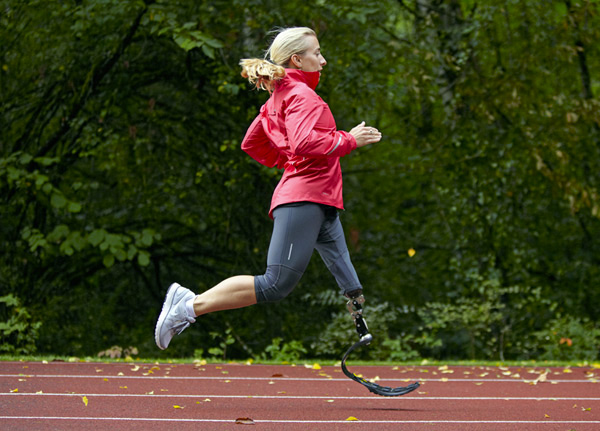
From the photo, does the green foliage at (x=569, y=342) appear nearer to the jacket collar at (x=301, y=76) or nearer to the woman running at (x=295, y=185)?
the woman running at (x=295, y=185)

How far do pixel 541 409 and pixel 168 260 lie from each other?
678cm

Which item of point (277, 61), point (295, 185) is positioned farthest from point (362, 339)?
point (277, 61)

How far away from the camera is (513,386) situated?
6.34 m

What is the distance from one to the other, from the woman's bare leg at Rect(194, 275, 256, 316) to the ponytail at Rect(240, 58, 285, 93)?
102 centimetres

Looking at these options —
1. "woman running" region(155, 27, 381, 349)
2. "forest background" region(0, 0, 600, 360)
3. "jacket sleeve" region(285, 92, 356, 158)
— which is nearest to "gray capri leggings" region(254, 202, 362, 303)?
"woman running" region(155, 27, 381, 349)

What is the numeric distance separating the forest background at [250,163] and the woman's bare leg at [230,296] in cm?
494

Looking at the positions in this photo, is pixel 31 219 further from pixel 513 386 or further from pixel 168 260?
pixel 513 386

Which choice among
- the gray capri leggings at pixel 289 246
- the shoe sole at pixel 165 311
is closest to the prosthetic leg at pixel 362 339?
the gray capri leggings at pixel 289 246

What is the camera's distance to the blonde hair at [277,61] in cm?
428

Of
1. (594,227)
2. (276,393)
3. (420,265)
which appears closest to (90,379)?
(276,393)

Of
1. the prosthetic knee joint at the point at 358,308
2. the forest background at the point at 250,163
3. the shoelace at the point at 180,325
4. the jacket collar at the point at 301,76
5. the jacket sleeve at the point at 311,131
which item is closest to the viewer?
the jacket sleeve at the point at 311,131

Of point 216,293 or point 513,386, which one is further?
point 513,386

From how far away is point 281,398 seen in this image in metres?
5.48

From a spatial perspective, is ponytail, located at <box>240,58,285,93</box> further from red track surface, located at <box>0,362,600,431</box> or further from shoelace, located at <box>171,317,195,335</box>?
red track surface, located at <box>0,362,600,431</box>
